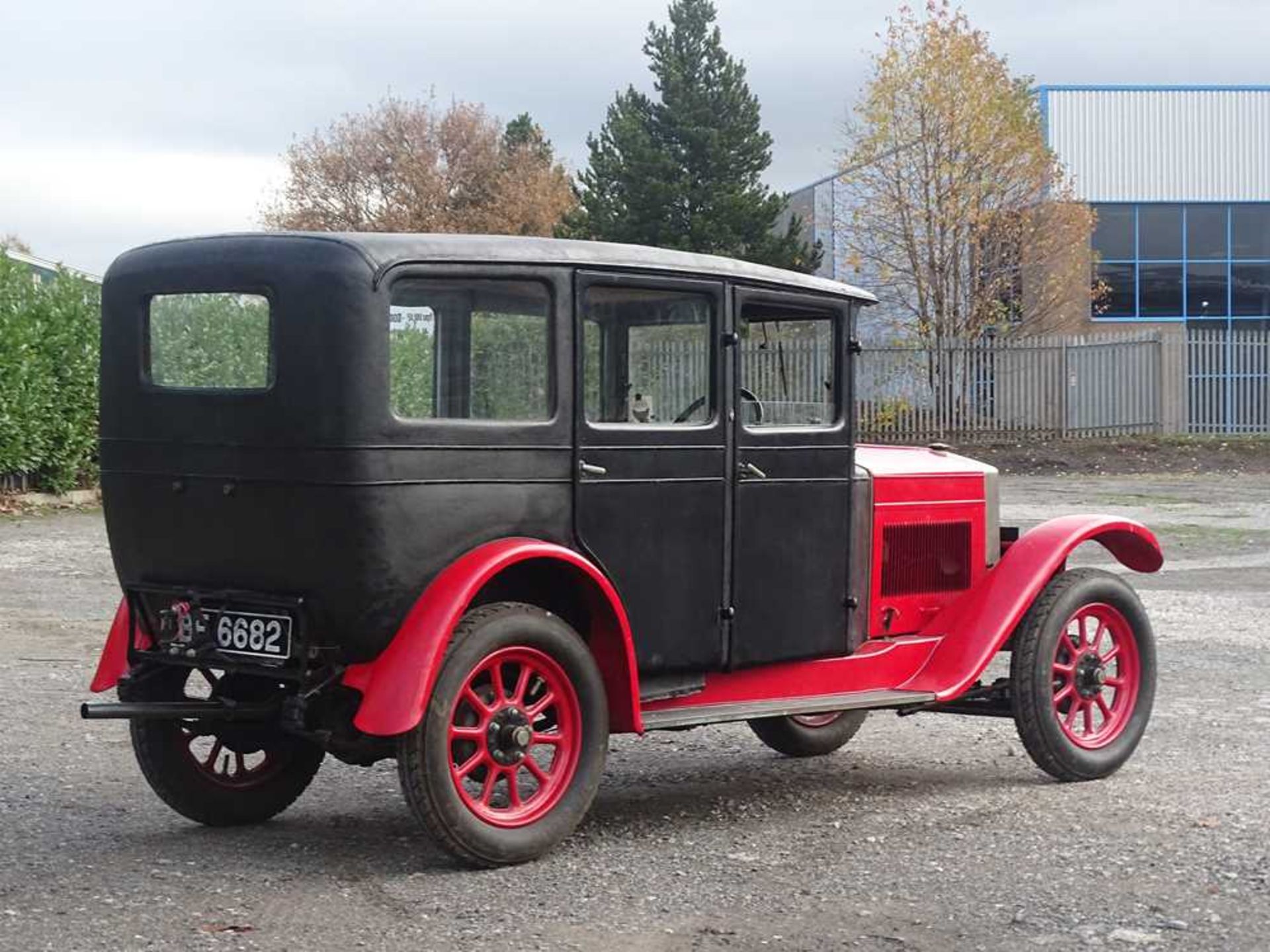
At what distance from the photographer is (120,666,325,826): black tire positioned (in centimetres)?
623

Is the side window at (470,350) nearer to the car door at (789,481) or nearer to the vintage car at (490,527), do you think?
the vintage car at (490,527)

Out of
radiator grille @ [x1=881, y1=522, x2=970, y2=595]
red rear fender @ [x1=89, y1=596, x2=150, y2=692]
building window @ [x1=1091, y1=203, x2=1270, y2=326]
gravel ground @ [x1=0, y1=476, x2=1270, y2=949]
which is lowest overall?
gravel ground @ [x1=0, y1=476, x2=1270, y2=949]

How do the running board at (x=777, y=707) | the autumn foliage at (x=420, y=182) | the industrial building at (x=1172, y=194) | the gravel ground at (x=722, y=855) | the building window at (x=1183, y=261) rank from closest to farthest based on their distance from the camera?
the gravel ground at (x=722, y=855) → the running board at (x=777, y=707) → the industrial building at (x=1172, y=194) → the building window at (x=1183, y=261) → the autumn foliage at (x=420, y=182)

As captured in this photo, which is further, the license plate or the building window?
the building window

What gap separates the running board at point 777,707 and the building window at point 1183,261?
38.6m

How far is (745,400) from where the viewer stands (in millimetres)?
6430

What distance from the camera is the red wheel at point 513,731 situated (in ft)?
18.4

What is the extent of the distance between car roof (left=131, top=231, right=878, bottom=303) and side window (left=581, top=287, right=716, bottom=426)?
10 centimetres

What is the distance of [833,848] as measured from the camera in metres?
5.99

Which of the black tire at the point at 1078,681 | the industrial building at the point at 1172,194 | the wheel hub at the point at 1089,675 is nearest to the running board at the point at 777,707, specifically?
the black tire at the point at 1078,681

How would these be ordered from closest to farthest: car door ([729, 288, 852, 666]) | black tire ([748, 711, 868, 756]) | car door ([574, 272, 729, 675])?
car door ([574, 272, 729, 675]), car door ([729, 288, 852, 666]), black tire ([748, 711, 868, 756])

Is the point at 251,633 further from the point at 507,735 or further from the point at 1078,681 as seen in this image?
the point at 1078,681

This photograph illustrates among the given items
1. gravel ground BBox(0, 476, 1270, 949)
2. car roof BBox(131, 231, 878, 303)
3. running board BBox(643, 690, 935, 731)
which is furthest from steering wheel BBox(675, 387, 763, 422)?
gravel ground BBox(0, 476, 1270, 949)

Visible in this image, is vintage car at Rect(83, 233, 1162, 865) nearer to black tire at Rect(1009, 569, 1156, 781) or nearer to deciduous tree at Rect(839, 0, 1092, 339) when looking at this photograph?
black tire at Rect(1009, 569, 1156, 781)
